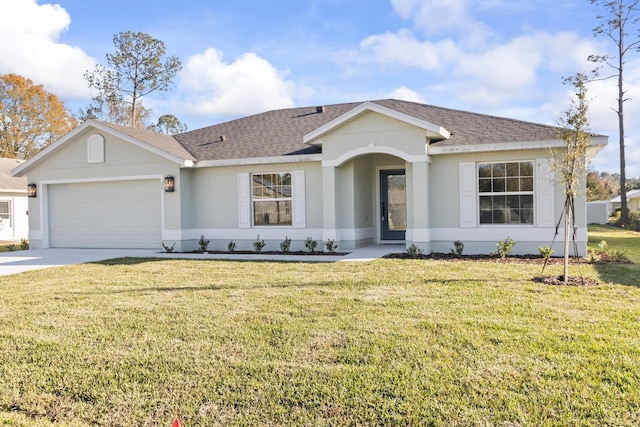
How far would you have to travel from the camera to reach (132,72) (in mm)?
30312

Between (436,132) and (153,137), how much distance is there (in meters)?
9.09

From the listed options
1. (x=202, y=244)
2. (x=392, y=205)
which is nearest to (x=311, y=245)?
(x=392, y=205)

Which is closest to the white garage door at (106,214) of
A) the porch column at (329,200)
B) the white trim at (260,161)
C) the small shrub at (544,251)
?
the white trim at (260,161)

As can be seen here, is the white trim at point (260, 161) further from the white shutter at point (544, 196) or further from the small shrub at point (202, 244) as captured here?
the white shutter at point (544, 196)

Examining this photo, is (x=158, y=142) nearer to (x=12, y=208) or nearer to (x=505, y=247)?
(x=505, y=247)

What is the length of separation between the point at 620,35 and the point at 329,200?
2320cm

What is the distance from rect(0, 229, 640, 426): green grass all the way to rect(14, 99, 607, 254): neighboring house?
446 centimetres

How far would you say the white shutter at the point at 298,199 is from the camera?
532 inches

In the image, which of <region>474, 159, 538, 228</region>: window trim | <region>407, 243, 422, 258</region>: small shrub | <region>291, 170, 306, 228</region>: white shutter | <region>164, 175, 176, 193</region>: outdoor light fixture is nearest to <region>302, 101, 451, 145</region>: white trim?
<region>291, 170, 306, 228</region>: white shutter

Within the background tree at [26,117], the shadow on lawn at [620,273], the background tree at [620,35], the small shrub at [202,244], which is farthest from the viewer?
the background tree at [26,117]

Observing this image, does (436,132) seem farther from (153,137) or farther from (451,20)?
(153,137)

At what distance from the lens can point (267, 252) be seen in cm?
1349

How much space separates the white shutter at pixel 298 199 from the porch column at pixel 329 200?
92cm

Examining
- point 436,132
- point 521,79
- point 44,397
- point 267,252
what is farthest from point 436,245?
point 521,79
